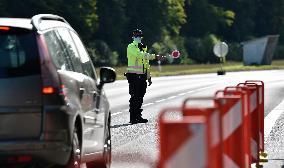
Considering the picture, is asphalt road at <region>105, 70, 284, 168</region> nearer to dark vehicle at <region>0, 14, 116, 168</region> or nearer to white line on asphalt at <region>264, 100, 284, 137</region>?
white line on asphalt at <region>264, 100, 284, 137</region>

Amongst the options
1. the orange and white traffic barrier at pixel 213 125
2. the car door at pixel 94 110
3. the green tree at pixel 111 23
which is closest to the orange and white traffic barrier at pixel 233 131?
the orange and white traffic barrier at pixel 213 125

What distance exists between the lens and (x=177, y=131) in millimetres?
6254

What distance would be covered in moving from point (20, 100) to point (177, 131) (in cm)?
264

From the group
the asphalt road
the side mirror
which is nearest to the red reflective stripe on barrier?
the side mirror

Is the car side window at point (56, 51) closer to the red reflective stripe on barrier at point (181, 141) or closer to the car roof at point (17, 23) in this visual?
the car roof at point (17, 23)

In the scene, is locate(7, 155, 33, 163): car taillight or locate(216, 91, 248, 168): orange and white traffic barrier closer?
locate(216, 91, 248, 168): orange and white traffic barrier

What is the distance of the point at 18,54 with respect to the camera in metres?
8.73

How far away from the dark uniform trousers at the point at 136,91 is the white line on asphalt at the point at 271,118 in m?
2.63

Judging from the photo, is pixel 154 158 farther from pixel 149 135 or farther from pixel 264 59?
pixel 264 59

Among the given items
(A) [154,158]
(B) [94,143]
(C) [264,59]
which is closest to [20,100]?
(B) [94,143]

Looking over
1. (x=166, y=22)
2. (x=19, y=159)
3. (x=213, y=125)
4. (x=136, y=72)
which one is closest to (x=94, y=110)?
(x=19, y=159)

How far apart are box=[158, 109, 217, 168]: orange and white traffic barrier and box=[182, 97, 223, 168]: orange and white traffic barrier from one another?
0.07 meters

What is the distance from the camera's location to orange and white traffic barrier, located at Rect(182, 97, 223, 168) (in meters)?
6.50

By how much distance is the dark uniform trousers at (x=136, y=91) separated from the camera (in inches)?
794
